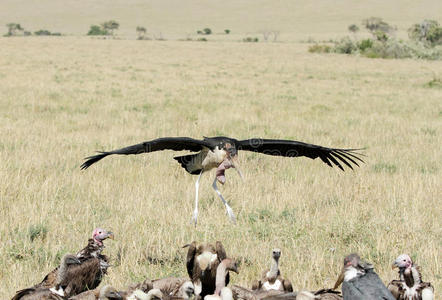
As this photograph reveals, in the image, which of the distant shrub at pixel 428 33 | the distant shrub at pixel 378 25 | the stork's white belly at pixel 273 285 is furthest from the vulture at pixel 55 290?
the distant shrub at pixel 378 25

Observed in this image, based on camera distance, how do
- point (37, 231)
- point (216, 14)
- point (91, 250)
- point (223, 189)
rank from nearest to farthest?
point (91, 250), point (37, 231), point (223, 189), point (216, 14)

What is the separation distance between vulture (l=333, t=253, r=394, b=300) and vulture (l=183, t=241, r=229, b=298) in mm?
949

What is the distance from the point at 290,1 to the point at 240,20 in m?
25.3

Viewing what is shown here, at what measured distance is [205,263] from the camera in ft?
14.3

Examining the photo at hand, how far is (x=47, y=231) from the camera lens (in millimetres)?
6430

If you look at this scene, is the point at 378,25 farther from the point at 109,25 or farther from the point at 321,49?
the point at 109,25

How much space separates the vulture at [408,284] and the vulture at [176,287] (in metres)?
1.65

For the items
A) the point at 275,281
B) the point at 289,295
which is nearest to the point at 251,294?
the point at 289,295

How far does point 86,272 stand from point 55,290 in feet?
1.26

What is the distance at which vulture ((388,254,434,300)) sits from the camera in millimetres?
4383

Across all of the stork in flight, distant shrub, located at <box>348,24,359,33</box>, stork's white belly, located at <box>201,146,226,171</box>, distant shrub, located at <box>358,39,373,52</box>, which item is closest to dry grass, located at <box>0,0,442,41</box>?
distant shrub, located at <box>348,24,359,33</box>

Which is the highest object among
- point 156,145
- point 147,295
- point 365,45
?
point 365,45

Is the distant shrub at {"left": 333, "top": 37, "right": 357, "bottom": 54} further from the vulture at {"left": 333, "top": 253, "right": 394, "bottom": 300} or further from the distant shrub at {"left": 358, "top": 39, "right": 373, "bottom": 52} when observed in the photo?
the vulture at {"left": 333, "top": 253, "right": 394, "bottom": 300}

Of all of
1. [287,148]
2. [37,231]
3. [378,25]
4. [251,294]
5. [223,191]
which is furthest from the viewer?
[378,25]
